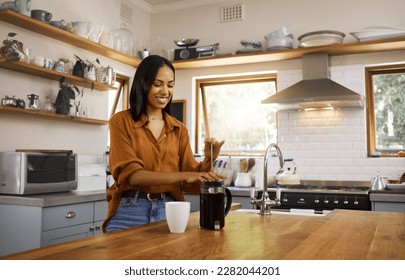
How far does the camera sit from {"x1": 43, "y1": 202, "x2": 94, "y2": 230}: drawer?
2.81 meters

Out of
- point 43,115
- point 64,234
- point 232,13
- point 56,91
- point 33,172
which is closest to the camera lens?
point 64,234

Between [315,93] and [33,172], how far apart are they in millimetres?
2605

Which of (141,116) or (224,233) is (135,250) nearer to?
(224,233)

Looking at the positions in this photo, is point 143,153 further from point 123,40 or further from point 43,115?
point 123,40

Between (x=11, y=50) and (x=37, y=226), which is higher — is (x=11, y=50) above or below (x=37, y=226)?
above

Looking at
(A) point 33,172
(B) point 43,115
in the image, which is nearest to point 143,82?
(A) point 33,172

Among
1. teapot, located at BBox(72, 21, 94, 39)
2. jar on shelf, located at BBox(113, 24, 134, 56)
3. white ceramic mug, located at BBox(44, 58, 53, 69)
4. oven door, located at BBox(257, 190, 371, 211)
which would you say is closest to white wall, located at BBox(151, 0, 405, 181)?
oven door, located at BBox(257, 190, 371, 211)

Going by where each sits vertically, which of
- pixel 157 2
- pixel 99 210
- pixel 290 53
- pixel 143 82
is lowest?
pixel 99 210

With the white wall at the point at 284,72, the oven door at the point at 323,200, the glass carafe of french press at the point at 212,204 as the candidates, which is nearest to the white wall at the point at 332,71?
the white wall at the point at 284,72

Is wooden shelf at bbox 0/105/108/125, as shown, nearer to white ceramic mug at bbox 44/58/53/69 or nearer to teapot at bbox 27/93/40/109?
teapot at bbox 27/93/40/109

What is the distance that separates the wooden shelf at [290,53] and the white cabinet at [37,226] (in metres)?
2.33

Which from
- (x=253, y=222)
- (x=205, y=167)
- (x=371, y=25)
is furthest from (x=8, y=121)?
(x=371, y=25)

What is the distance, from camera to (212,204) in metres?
1.42

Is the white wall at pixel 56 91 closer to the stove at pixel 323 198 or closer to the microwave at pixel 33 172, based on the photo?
the microwave at pixel 33 172
